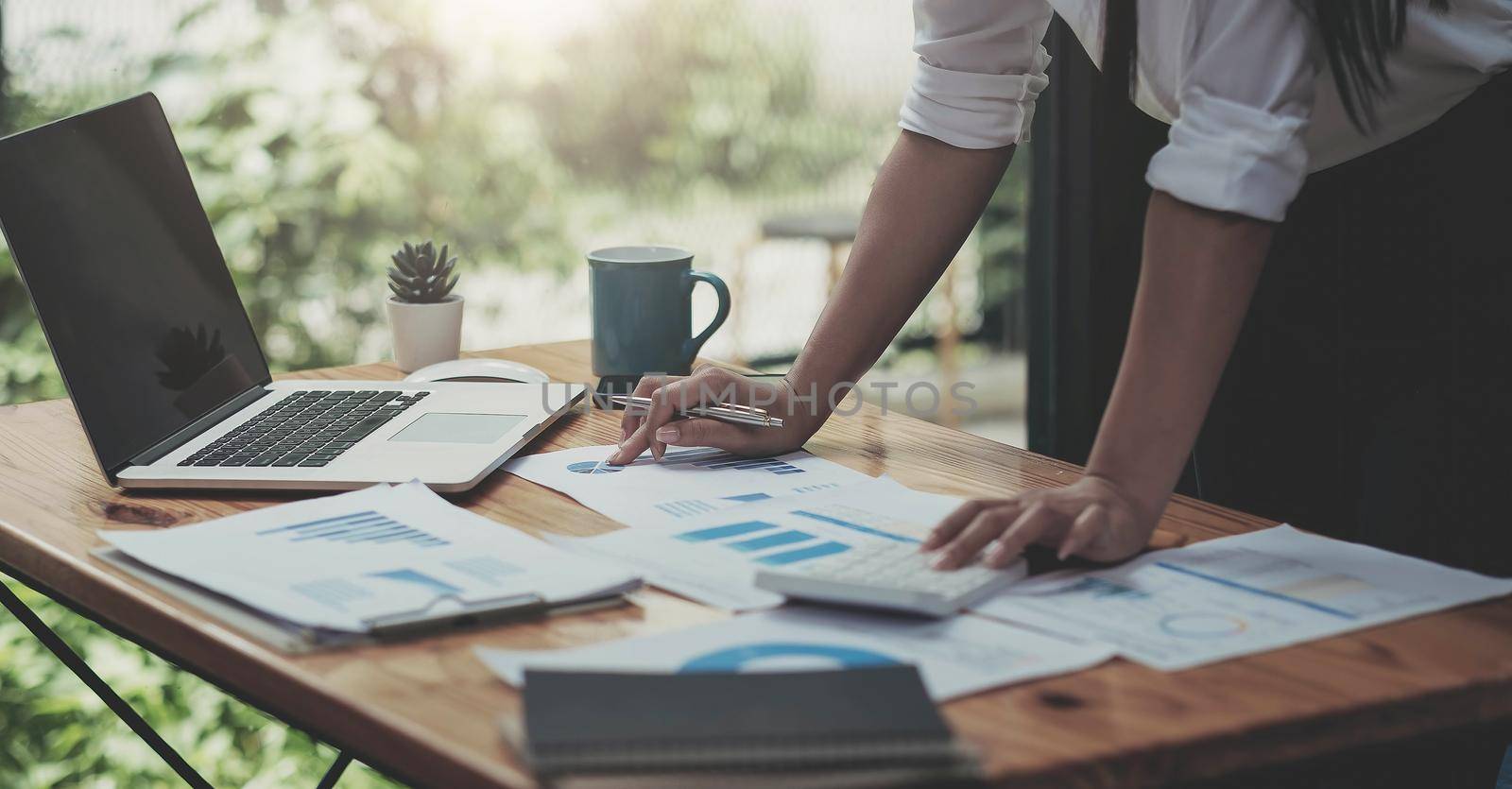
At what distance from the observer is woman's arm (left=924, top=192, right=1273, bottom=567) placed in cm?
79

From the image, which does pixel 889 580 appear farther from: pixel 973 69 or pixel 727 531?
pixel 973 69

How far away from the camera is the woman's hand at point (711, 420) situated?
1041mm

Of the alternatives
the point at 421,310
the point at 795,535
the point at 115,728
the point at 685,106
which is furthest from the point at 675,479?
the point at 685,106

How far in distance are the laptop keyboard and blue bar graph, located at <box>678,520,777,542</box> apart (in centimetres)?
31

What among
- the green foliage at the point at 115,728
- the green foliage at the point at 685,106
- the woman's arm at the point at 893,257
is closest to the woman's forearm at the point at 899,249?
the woman's arm at the point at 893,257

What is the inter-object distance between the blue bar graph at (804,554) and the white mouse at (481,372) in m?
0.51

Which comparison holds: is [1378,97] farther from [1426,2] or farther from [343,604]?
[343,604]

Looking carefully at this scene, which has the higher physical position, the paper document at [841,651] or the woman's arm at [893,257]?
the woman's arm at [893,257]

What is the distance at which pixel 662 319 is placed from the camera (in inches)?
50.9

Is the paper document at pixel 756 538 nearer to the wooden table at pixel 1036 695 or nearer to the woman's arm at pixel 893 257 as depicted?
the wooden table at pixel 1036 695

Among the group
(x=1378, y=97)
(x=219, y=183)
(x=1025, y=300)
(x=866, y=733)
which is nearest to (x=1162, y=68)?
(x=1378, y=97)

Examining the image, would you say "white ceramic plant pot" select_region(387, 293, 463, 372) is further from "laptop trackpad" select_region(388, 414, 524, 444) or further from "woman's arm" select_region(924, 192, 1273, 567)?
"woman's arm" select_region(924, 192, 1273, 567)

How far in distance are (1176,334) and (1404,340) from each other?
12.7 inches

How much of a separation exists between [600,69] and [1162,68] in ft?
5.48
